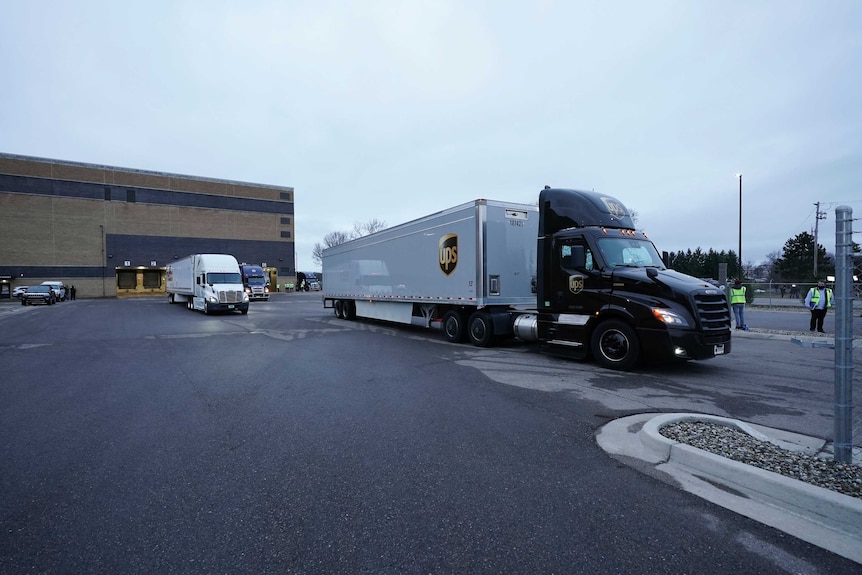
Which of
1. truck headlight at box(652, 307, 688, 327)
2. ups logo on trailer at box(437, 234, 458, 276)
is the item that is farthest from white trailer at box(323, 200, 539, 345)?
truck headlight at box(652, 307, 688, 327)

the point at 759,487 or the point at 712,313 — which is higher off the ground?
the point at 712,313

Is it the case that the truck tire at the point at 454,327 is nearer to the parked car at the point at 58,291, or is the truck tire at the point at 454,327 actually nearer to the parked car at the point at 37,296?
the parked car at the point at 37,296

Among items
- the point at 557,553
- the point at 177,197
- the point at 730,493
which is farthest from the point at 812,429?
the point at 177,197

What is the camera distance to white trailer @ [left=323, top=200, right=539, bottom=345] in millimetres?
11508

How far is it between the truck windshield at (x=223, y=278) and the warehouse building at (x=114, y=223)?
119 ft

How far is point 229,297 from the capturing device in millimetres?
23781

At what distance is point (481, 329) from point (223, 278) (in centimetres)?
1793

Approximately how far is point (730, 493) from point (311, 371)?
6.78 metres

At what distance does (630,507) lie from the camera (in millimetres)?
3320

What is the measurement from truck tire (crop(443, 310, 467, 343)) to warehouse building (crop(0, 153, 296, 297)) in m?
52.4

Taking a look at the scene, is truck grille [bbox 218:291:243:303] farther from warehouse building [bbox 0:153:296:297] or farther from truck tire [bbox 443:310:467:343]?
warehouse building [bbox 0:153:296:297]

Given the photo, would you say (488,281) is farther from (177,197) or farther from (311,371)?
(177,197)

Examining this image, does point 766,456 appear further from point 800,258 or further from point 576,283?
point 800,258

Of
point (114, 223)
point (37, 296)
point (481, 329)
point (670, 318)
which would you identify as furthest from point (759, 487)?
point (114, 223)
